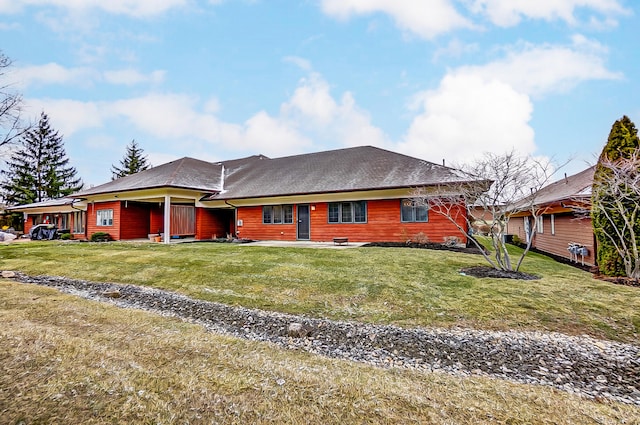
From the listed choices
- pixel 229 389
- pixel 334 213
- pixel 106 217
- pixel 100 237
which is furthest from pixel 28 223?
pixel 229 389

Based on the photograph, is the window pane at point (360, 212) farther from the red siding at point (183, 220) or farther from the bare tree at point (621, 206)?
the red siding at point (183, 220)

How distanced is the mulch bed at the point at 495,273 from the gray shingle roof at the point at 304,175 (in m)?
4.60

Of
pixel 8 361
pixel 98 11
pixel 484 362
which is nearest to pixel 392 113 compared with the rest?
pixel 98 11

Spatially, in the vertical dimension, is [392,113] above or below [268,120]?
below

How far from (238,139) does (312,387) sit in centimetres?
2614

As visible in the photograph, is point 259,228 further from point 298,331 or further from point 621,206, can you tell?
point 621,206

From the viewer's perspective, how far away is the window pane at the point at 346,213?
1461cm

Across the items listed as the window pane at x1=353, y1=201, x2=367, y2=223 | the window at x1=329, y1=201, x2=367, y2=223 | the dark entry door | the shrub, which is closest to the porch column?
the shrub

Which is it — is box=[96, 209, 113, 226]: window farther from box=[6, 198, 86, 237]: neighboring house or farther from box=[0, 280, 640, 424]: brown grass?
box=[0, 280, 640, 424]: brown grass

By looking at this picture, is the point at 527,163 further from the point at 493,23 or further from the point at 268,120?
the point at 268,120

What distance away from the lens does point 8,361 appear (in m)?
3.32

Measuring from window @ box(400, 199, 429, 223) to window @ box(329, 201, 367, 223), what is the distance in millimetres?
1687

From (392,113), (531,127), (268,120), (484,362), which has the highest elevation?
(268,120)

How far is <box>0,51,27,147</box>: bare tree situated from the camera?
12.8 metres
